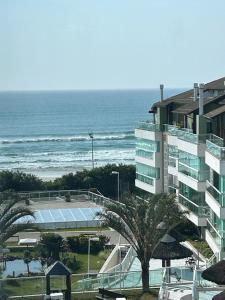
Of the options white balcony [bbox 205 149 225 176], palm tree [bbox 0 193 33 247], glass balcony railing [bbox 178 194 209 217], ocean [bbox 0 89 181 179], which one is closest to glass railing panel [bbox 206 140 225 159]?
white balcony [bbox 205 149 225 176]

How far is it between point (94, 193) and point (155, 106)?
31.4 feet

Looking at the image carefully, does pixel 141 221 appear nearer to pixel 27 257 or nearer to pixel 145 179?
pixel 27 257

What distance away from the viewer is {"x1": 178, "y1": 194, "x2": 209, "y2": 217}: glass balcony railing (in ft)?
105

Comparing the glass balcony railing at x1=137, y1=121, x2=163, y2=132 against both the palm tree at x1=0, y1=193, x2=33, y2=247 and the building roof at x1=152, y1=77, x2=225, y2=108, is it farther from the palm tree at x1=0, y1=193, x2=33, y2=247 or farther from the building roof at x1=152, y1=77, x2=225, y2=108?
the palm tree at x1=0, y1=193, x2=33, y2=247

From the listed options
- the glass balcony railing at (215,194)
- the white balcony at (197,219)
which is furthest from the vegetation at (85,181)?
the glass balcony railing at (215,194)

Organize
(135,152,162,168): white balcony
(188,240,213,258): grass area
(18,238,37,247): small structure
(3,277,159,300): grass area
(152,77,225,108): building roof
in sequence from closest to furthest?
(3,277,159,300): grass area → (188,240,213,258): grass area → (18,238,37,247): small structure → (152,77,225,108): building roof → (135,152,162,168): white balcony

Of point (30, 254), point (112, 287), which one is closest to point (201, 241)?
point (30, 254)

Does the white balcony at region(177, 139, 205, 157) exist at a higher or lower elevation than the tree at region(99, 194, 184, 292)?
higher

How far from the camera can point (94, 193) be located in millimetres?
50125

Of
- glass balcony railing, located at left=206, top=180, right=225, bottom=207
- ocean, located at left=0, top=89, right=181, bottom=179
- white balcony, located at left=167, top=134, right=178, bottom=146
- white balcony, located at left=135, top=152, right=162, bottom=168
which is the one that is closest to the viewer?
glass balcony railing, located at left=206, top=180, right=225, bottom=207

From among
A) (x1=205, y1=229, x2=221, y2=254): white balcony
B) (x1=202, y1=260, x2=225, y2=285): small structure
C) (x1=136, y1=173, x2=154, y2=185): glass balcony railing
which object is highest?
(x1=202, y1=260, x2=225, y2=285): small structure

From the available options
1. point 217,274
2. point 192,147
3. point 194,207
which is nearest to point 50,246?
point 194,207

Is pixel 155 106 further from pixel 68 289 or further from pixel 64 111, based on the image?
pixel 64 111

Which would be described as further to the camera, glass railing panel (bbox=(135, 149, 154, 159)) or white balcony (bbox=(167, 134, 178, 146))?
glass railing panel (bbox=(135, 149, 154, 159))
